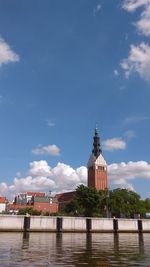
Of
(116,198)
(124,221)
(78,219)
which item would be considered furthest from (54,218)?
(116,198)

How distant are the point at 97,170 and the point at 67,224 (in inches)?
4344

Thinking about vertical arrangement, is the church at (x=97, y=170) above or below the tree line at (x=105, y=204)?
above

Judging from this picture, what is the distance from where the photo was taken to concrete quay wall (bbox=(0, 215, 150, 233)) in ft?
231

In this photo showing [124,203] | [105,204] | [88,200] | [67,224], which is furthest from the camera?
[124,203]

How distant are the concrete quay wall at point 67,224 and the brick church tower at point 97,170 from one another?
3713 inches

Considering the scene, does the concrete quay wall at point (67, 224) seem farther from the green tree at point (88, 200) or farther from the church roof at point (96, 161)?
the church roof at point (96, 161)

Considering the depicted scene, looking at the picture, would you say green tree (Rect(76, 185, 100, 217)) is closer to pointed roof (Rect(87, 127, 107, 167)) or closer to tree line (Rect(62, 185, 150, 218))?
tree line (Rect(62, 185, 150, 218))

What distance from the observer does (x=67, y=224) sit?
75.8 meters

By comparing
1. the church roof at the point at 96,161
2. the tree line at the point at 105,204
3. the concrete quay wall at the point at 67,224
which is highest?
the church roof at the point at 96,161

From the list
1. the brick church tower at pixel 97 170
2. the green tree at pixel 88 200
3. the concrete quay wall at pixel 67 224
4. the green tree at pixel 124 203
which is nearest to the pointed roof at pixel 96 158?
the brick church tower at pixel 97 170

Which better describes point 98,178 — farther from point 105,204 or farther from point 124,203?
point 105,204

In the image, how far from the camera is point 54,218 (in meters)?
74.8

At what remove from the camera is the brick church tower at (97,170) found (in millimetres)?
183125

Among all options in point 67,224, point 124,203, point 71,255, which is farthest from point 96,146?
point 71,255
